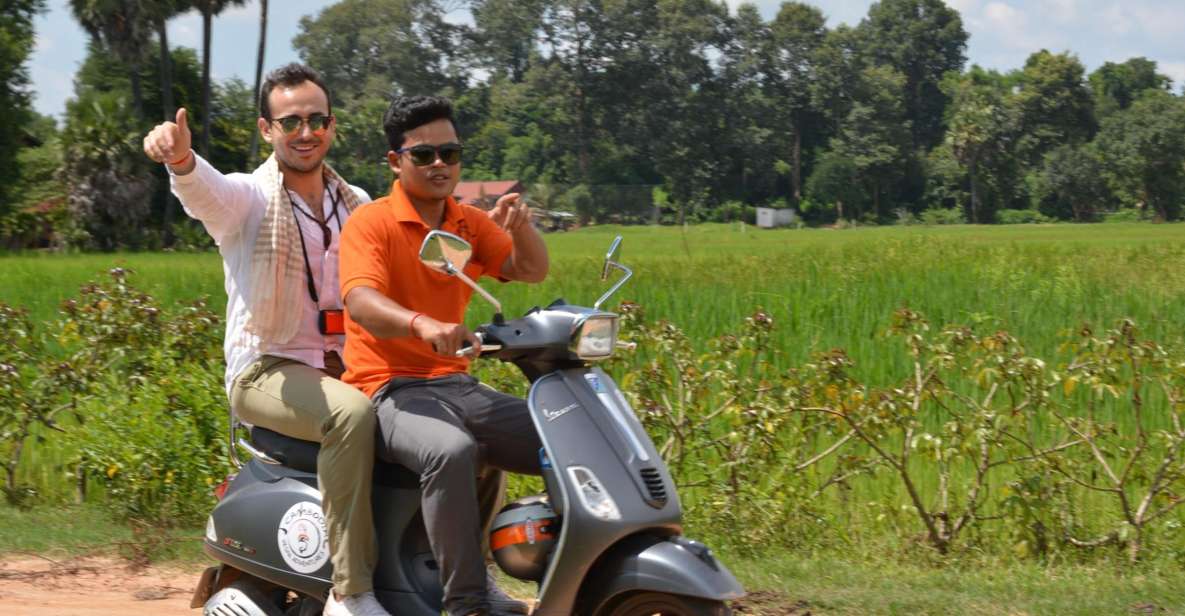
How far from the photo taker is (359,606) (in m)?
3.56

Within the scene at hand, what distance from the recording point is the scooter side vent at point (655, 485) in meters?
3.27

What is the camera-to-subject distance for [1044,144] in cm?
5909

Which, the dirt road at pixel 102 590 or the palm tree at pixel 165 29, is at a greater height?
the palm tree at pixel 165 29

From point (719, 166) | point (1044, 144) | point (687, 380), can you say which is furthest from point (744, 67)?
point (687, 380)

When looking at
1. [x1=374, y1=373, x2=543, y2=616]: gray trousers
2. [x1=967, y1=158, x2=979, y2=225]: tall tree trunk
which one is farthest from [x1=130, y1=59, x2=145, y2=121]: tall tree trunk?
[x1=374, y1=373, x2=543, y2=616]: gray trousers

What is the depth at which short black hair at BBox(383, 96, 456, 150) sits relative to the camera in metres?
3.62

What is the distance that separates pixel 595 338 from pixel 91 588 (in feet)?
9.60

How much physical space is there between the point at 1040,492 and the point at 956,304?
5.85 m

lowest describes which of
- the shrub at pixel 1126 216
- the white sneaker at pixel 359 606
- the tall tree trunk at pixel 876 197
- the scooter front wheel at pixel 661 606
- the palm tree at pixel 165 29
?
the white sneaker at pixel 359 606

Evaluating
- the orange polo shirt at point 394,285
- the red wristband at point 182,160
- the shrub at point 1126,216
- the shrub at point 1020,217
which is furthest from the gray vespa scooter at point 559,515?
the shrub at point 1020,217

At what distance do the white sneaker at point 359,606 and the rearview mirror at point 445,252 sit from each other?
35.0 inches

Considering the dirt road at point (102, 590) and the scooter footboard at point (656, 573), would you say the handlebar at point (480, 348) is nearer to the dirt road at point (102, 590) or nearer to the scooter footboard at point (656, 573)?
the scooter footboard at point (656, 573)

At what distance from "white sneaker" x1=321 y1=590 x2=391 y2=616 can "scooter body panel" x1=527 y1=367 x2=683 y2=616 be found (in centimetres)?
44

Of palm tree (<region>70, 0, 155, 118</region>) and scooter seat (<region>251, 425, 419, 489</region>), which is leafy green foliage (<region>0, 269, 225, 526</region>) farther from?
palm tree (<region>70, 0, 155, 118</region>)
